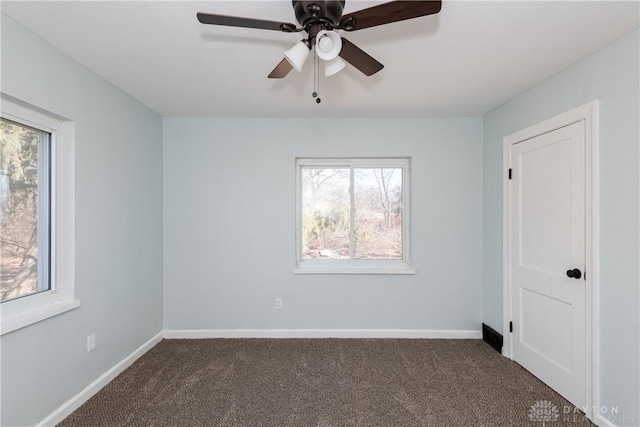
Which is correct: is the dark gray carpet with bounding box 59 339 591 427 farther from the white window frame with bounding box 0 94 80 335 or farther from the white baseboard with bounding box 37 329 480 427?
the white window frame with bounding box 0 94 80 335

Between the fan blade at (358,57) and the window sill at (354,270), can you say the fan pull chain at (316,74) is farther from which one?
the window sill at (354,270)

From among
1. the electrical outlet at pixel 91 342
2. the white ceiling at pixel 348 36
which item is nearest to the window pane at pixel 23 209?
the electrical outlet at pixel 91 342

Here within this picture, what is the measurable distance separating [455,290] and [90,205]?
11.1 ft

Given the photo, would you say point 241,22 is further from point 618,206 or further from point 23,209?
point 618,206

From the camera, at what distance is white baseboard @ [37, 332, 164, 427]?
6.28 feet

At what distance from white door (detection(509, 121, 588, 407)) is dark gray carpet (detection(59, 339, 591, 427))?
0.73 ft

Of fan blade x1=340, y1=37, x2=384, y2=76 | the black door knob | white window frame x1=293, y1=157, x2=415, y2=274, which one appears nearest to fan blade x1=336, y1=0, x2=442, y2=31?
fan blade x1=340, y1=37, x2=384, y2=76

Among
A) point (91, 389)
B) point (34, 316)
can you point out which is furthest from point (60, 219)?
point (91, 389)

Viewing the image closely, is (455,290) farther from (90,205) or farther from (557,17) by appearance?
(90,205)

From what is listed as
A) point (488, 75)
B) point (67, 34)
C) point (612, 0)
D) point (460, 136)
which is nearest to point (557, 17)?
point (612, 0)

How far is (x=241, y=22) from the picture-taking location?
1307 millimetres

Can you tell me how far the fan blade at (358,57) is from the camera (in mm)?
1481

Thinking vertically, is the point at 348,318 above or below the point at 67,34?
below

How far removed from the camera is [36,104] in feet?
5.88
